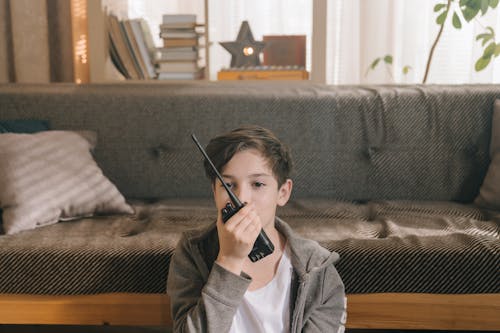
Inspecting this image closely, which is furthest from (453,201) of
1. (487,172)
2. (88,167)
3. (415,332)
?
(88,167)

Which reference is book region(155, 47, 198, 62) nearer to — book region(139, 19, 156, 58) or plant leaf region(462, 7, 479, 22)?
book region(139, 19, 156, 58)

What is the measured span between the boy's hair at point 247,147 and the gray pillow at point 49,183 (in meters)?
0.63

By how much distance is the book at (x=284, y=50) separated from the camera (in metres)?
2.29

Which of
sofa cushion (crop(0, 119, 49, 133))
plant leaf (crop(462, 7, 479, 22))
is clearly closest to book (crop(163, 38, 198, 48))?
sofa cushion (crop(0, 119, 49, 133))

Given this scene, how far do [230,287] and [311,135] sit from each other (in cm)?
98

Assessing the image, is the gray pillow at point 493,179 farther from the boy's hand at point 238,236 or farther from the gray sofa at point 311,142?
the boy's hand at point 238,236

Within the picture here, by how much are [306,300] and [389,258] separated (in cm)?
27

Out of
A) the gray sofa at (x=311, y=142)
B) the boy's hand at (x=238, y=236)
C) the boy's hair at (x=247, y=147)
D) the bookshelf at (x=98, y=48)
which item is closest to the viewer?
the boy's hand at (x=238, y=236)

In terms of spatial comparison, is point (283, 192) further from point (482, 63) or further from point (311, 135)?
point (482, 63)

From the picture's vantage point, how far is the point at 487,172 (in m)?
1.76

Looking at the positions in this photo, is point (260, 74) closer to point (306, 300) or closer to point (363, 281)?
point (363, 281)

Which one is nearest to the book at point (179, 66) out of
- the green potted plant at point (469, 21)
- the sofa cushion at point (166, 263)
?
the green potted plant at point (469, 21)

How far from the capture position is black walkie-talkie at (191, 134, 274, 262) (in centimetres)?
94

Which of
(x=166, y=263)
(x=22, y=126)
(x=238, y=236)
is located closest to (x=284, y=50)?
(x=22, y=126)
